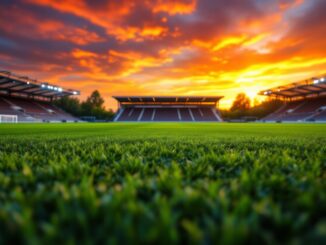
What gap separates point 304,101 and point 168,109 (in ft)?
118

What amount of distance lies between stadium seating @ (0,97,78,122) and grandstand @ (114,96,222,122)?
52.4 feet

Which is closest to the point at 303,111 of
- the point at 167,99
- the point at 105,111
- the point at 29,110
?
the point at 167,99

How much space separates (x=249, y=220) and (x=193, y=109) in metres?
58.2

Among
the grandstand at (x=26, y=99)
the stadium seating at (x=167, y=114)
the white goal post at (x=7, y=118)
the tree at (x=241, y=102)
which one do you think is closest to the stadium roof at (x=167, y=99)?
the stadium seating at (x=167, y=114)

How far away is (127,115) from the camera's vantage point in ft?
183

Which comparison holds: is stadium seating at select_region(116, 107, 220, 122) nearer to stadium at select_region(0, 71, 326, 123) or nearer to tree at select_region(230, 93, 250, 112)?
stadium at select_region(0, 71, 326, 123)

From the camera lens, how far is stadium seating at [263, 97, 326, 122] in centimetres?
4038

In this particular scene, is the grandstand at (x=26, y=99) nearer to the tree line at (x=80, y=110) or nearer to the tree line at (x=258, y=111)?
the tree line at (x=80, y=110)

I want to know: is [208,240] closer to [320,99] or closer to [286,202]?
[286,202]

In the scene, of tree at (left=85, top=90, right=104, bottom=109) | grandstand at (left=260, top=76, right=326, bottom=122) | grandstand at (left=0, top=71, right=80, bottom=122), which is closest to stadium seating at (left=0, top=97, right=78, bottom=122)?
grandstand at (left=0, top=71, right=80, bottom=122)

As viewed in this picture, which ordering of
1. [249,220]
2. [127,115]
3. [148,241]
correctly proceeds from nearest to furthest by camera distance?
1. [148,241]
2. [249,220]
3. [127,115]

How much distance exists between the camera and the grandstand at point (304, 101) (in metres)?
38.2

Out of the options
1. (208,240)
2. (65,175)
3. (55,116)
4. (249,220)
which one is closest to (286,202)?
(249,220)

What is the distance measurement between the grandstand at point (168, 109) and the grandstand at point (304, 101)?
1535 centimetres
